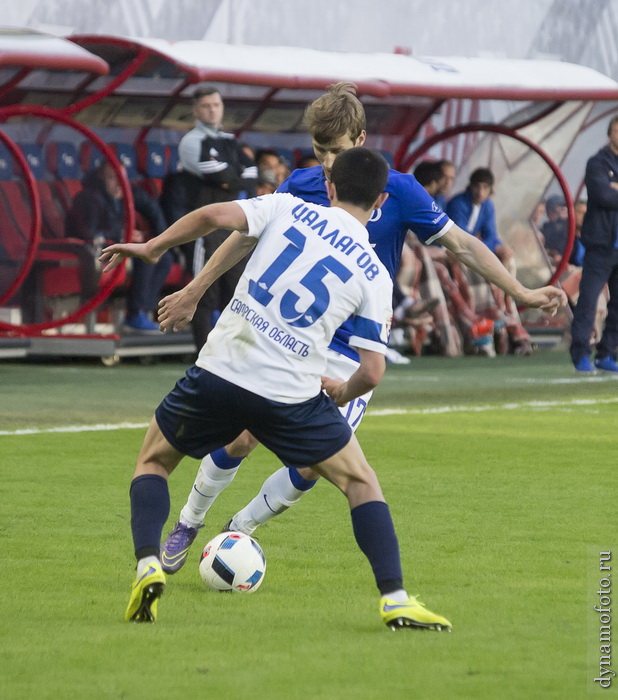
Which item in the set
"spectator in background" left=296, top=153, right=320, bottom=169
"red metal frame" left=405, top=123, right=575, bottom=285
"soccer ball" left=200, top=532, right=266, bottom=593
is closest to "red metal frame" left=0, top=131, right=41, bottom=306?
"spectator in background" left=296, top=153, right=320, bottom=169

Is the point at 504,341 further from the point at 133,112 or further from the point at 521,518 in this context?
the point at 521,518

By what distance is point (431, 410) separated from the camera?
11.1m

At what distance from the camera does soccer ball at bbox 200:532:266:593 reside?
5465 millimetres

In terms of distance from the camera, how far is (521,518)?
696 cm

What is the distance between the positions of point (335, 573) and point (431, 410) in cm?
538

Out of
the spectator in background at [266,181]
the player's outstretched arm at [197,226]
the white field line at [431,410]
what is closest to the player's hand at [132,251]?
the player's outstretched arm at [197,226]

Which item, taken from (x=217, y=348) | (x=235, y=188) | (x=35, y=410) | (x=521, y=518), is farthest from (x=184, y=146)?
(x=217, y=348)

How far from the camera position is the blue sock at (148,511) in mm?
4930

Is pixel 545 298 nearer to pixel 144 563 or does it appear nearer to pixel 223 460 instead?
pixel 223 460

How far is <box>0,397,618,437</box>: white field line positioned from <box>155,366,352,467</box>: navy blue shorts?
4715mm

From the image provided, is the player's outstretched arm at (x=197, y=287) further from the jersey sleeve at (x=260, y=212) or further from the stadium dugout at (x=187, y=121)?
the stadium dugout at (x=187, y=121)

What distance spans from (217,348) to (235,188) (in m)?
8.22

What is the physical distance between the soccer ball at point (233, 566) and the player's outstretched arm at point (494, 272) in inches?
50.1

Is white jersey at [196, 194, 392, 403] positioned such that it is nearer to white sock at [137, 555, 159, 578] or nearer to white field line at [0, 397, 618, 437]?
white sock at [137, 555, 159, 578]
